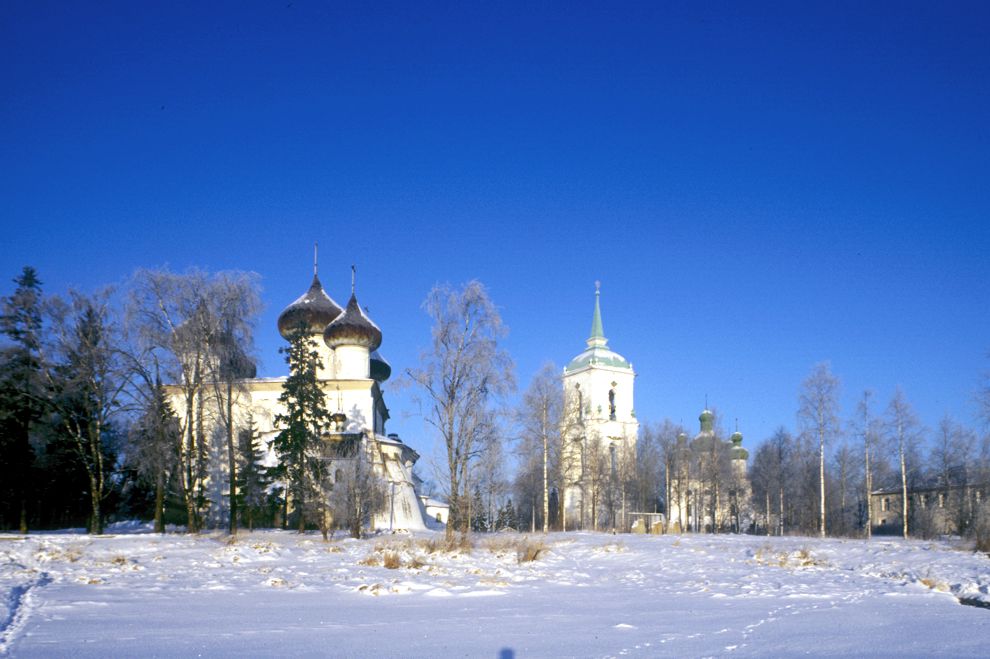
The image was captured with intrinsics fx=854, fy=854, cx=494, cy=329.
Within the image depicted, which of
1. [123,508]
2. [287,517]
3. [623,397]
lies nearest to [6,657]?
[287,517]

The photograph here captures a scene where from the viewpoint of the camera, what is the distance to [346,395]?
1588 inches

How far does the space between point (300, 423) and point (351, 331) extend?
10540 mm

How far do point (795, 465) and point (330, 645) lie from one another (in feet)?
167

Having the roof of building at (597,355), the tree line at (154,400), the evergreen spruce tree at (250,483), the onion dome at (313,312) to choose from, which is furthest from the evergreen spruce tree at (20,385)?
the roof of building at (597,355)

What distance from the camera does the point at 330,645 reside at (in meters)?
8.88

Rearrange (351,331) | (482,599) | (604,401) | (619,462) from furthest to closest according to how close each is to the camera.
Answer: (604,401) < (619,462) < (351,331) < (482,599)

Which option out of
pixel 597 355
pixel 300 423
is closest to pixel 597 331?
pixel 597 355

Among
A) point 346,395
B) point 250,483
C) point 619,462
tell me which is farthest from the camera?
point 619,462

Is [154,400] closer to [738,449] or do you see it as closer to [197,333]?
[197,333]

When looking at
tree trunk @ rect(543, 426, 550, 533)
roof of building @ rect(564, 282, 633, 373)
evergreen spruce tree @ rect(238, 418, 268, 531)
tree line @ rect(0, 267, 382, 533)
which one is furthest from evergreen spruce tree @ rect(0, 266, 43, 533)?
roof of building @ rect(564, 282, 633, 373)

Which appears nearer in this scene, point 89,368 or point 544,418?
point 89,368

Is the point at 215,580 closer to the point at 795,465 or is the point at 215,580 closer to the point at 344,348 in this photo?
the point at 344,348

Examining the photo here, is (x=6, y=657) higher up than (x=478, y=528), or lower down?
higher up

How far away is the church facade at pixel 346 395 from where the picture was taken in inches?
1480
